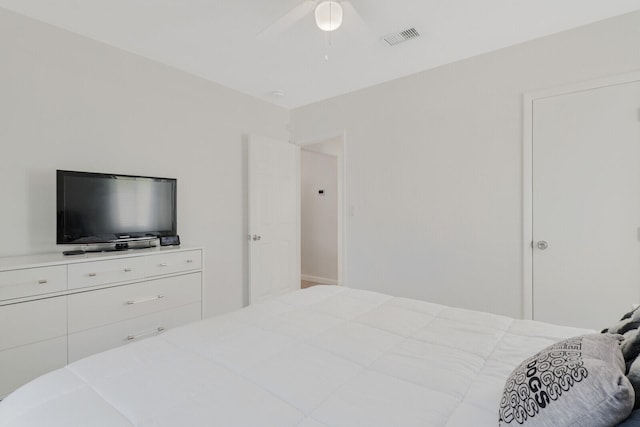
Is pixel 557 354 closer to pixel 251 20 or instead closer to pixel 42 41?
pixel 251 20

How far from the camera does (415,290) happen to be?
122 inches

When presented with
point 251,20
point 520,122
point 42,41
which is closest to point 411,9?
point 251,20

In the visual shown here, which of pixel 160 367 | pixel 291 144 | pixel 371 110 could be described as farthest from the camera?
pixel 291 144

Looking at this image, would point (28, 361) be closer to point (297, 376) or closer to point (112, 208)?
point (112, 208)

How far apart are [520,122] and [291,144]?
2518 millimetres

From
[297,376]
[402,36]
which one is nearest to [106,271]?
[297,376]

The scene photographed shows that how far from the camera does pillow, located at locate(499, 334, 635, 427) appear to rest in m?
0.61

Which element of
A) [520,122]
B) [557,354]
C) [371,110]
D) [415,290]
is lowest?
[415,290]

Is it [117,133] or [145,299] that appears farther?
[117,133]

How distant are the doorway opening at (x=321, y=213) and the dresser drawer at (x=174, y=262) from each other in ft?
8.67

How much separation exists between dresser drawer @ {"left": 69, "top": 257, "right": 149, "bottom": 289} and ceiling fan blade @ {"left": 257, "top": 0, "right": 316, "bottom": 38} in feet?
6.09

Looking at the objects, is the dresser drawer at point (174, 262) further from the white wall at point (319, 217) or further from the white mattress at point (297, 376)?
the white wall at point (319, 217)

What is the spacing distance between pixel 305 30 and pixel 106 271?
2261 millimetres

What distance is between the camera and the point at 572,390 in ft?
2.12
